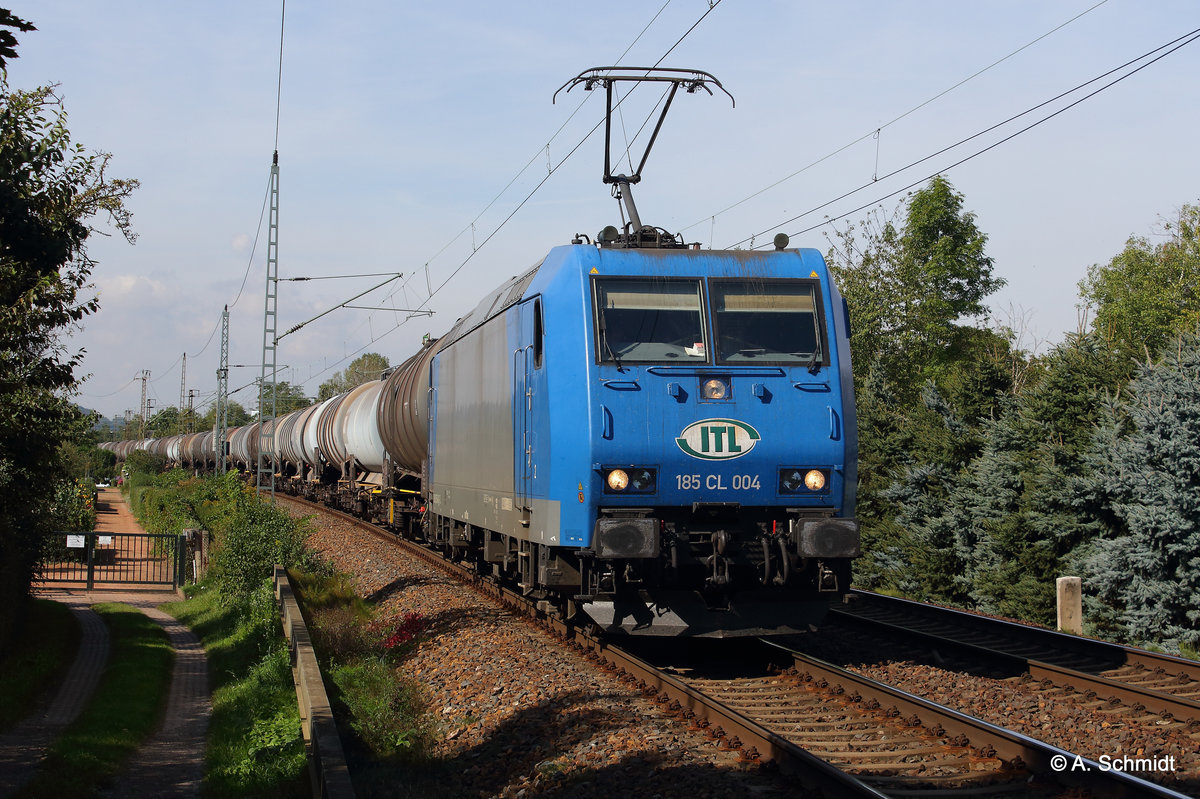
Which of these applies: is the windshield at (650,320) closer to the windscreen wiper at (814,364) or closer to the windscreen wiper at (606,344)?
the windscreen wiper at (606,344)

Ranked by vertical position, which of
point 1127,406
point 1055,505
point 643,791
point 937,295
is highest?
point 937,295

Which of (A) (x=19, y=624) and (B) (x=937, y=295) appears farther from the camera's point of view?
(B) (x=937, y=295)

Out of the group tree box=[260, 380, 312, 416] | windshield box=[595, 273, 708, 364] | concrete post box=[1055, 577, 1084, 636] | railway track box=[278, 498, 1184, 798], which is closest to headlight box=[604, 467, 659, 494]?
windshield box=[595, 273, 708, 364]

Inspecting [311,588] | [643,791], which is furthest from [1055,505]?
[311,588]

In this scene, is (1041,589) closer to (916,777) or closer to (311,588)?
(916,777)

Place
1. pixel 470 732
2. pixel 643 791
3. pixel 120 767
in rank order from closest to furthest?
pixel 643 791, pixel 470 732, pixel 120 767

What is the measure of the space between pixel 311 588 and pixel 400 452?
6042mm

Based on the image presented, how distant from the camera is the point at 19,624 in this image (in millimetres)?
14016

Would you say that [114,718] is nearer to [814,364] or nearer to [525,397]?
[525,397]

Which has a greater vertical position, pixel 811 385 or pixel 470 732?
pixel 811 385

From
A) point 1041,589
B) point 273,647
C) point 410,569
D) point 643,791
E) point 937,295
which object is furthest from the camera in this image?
point 937,295

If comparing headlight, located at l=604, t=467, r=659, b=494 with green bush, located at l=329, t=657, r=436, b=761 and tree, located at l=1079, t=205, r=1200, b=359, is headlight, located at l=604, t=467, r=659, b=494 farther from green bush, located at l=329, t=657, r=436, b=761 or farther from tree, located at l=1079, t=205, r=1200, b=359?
tree, located at l=1079, t=205, r=1200, b=359

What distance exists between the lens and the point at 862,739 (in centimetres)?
698

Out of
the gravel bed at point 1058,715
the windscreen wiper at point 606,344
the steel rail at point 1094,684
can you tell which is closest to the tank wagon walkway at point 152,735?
the windscreen wiper at point 606,344
